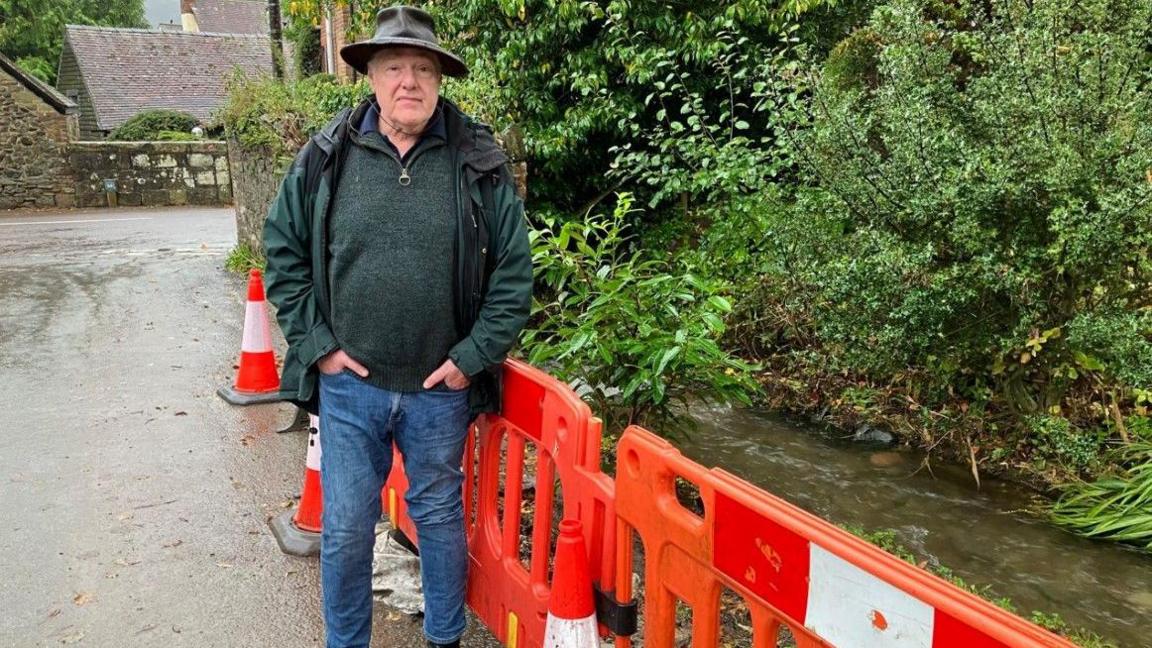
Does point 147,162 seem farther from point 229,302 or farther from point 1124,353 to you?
point 1124,353

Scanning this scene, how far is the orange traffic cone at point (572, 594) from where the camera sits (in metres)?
2.54

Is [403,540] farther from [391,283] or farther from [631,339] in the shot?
[391,283]

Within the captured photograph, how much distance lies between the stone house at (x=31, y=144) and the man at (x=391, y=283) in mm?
21050

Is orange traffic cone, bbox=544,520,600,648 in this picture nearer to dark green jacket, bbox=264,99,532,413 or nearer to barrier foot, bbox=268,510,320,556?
dark green jacket, bbox=264,99,532,413

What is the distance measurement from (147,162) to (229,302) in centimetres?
1361

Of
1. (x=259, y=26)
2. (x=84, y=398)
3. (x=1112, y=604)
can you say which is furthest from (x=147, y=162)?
(x=259, y=26)

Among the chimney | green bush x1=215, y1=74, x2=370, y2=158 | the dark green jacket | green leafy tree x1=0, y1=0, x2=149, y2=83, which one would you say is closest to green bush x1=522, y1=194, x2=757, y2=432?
the dark green jacket

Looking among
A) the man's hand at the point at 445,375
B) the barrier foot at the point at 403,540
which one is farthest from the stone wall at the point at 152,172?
the man's hand at the point at 445,375

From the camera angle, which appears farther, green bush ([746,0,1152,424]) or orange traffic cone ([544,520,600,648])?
green bush ([746,0,1152,424])

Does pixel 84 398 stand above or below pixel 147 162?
below

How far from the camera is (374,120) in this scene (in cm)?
288

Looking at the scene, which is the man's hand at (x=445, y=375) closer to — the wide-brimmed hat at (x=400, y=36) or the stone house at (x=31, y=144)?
the wide-brimmed hat at (x=400, y=36)

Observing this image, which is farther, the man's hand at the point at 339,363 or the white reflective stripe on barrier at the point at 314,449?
the white reflective stripe on barrier at the point at 314,449

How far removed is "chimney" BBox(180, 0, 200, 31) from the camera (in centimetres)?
5253
